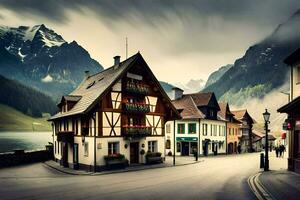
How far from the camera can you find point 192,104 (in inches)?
2133

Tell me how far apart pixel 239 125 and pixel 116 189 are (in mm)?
54598

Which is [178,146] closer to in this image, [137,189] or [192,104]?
[192,104]

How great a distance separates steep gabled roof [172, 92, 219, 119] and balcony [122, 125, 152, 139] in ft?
63.2

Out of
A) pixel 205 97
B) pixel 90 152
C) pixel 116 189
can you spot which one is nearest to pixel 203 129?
pixel 205 97

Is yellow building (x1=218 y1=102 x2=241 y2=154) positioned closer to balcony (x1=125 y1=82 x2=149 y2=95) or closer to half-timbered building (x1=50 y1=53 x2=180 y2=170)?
half-timbered building (x1=50 y1=53 x2=180 y2=170)

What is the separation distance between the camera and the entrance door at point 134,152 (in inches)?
1332

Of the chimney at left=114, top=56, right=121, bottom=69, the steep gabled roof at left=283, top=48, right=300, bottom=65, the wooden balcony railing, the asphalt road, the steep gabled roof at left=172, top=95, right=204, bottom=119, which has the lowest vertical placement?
the asphalt road

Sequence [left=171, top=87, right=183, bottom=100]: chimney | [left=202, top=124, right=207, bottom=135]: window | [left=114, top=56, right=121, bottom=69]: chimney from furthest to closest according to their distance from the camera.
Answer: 1. [left=171, top=87, right=183, bottom=100]: chimney
2. [left=202, top=124, right=207, bottom=135]: window
3. [left=114, top=56, right=121, bottom=69]: chimney

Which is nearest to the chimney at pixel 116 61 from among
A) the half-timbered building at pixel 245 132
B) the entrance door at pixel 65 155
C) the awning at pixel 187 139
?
the entrance door at pixel 65 155

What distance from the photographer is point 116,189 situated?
753 inches

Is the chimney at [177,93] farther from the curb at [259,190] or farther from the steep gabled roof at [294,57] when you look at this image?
the curb at [259,190]

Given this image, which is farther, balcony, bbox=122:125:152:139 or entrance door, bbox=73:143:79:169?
entrance door, bbox=73:143:79:169

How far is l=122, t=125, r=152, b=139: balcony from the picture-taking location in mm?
31516

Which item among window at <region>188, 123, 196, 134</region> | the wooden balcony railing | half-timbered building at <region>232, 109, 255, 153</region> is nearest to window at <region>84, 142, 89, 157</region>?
the wooden balcony railing
